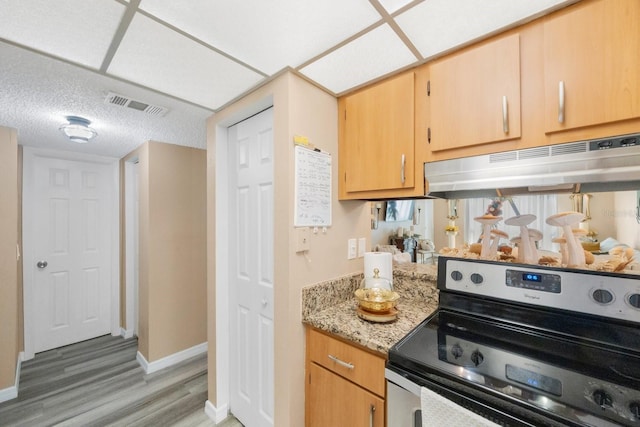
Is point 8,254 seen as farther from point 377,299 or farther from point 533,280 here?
point 533,280

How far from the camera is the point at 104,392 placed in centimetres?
219

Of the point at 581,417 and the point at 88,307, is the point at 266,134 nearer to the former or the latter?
the point at 581,417

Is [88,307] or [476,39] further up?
[476,39]

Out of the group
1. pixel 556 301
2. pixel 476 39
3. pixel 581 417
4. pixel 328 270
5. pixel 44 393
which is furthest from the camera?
pixel 44 393

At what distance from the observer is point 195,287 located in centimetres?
282

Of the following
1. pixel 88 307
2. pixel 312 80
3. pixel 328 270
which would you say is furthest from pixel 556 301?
pixel 88 307

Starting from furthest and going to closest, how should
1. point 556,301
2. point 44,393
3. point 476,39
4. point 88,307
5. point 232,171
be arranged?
point 88,307, point 44,393, point 232,171, point 476,39, point 556,301

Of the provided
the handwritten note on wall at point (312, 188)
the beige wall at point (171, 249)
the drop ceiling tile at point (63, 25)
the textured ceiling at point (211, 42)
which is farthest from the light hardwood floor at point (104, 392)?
the drop ceiling tile at point (63, 25)

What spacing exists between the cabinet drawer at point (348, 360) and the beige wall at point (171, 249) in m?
1.86

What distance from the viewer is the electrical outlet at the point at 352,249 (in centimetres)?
174

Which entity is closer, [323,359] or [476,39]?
[476,39]

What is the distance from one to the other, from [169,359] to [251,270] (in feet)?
5.52

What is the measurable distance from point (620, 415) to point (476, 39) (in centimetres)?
135

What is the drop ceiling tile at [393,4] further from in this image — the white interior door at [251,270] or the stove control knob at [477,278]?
the stove control knob at [477,278]
